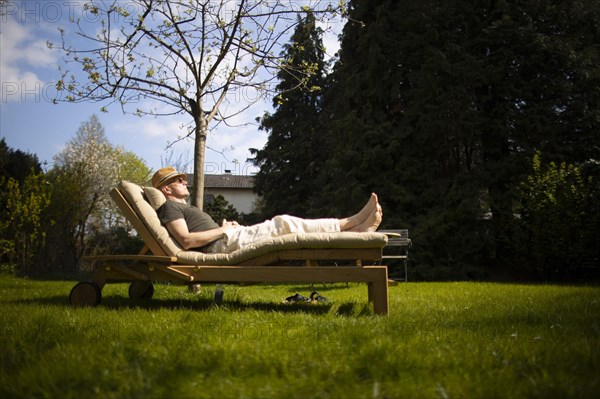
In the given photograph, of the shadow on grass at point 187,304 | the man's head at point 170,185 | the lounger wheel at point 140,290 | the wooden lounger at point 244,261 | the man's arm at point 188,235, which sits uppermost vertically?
the man's head at point 170,185

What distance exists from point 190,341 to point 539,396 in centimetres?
169

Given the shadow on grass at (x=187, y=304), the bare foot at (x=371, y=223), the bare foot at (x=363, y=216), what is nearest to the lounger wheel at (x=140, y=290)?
the shadow on grass at (x=187, y=304)

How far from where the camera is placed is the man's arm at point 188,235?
4.27m

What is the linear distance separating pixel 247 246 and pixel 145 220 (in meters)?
1.02

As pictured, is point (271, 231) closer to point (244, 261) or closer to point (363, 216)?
point (244, 261)

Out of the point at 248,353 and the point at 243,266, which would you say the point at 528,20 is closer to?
the point at 243,266

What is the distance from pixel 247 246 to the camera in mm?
4035

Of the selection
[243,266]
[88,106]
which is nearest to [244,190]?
[88,106]

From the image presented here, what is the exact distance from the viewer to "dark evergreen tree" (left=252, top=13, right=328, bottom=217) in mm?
17922

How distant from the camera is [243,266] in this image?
395cm

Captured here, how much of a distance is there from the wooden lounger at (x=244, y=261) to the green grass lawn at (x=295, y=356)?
399 mm

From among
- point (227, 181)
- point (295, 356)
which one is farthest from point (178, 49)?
point (227, 181)

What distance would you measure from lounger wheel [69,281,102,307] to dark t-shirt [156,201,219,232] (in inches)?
34.5

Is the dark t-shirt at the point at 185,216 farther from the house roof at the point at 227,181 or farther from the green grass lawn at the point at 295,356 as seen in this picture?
the house roof at the point at 227,181
